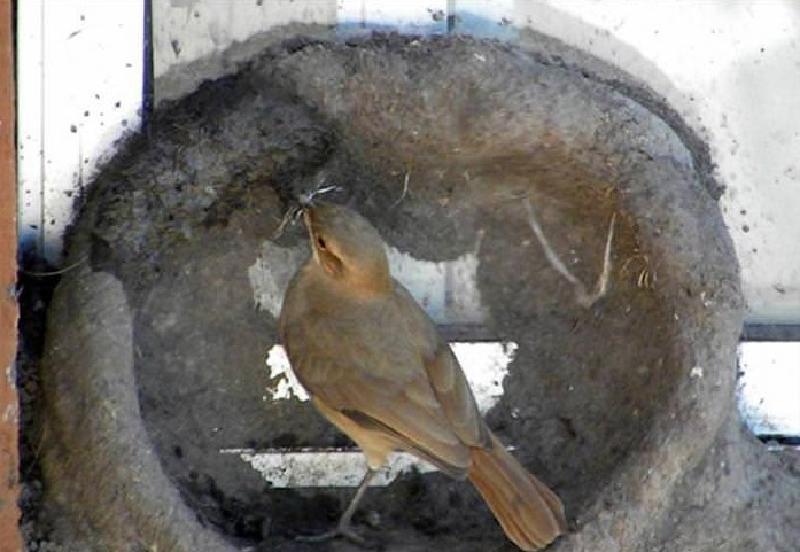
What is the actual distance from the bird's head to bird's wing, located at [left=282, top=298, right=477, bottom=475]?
10 cm

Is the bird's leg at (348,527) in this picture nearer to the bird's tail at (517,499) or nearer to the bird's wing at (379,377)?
the bird's wing at (379,377)

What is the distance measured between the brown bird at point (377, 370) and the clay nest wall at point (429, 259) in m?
0.20

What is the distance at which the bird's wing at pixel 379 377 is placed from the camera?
4.42 metres

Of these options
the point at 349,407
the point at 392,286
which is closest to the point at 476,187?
the point at 392,286

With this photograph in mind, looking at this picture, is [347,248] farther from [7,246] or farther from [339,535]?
[7,246]

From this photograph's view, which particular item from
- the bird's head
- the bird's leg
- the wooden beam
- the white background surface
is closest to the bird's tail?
the bird's leg

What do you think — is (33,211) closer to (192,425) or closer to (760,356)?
(192,425)

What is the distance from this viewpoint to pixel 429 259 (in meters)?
4.91

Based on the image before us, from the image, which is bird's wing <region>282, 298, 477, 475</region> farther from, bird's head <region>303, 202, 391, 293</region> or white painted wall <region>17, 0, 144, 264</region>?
white painted wall <region>17, 0, 144, 264</region>

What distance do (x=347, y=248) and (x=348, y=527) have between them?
30.3 inches

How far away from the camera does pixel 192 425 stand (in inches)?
183

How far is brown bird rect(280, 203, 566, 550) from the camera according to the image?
439 cm

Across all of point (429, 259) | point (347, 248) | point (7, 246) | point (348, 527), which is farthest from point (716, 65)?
point (7, 246)

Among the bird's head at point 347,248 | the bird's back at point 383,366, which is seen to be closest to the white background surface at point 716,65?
the bird's head at point 347,248
